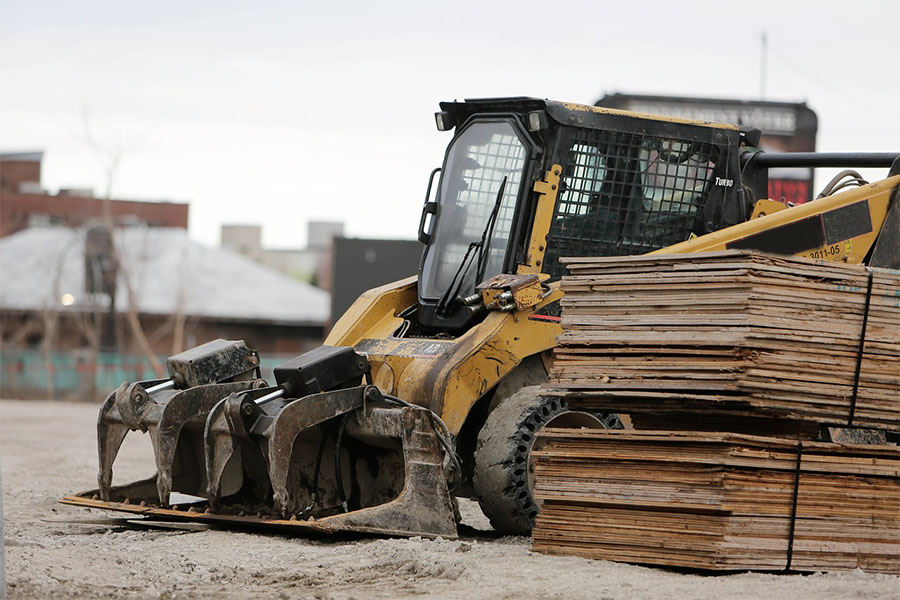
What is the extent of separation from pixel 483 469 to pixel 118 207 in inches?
1766

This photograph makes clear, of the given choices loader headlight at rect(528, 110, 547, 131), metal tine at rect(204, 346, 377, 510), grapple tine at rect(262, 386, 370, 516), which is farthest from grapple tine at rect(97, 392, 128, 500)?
loader headlight at rect(528, 110, 547, 131)

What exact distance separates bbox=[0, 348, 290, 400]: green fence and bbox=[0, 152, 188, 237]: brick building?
50.9 ft

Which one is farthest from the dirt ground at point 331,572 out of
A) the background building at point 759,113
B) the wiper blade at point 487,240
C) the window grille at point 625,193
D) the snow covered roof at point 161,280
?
the snow covered roof at point 161,280

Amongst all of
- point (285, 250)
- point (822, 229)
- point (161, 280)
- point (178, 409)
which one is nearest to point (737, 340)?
point (822, 229)

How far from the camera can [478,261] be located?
9.00 meters

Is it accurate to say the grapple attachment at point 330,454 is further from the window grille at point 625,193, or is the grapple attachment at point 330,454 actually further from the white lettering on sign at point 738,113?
the white lettering on sign at point 738,113

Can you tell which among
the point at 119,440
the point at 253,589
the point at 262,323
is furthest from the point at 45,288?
the point at 253,589

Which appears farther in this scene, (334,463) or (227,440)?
(334,463)

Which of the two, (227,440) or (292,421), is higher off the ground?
(292,421)

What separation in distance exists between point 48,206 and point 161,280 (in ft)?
33.3

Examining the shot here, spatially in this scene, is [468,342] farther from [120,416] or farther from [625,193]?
[120,416]

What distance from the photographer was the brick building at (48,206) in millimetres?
50312

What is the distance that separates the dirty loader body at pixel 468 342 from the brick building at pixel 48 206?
133ft

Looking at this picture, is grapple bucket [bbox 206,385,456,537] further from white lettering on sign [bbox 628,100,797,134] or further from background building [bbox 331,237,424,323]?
background building [bbox 331,237,424,323]
